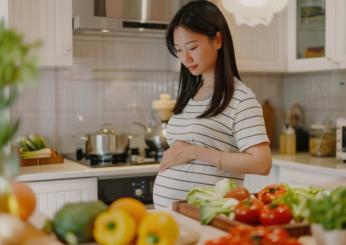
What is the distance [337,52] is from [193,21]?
161 cm

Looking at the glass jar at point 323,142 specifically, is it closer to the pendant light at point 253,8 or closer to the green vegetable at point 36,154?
the pendant light at point 253,8

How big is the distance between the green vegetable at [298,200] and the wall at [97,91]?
83.2 inches

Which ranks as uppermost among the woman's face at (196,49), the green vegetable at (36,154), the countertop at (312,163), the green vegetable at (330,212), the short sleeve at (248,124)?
the woman's face at (196,49)

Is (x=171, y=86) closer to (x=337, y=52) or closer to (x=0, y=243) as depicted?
(x=337, y=52)

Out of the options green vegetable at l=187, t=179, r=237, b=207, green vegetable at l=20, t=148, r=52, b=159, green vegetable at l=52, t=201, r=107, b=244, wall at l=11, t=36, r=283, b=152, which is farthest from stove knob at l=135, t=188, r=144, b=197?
green vegetable at l=52, t=201, r=107, b=244

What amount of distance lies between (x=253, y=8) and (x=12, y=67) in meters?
1.51

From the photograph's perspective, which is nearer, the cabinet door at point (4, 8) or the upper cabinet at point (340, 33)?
the cabinet door at point (4, 8)

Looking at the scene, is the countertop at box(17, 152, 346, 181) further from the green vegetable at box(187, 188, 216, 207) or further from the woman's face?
the green vegetable at box(187, 188, 216, 207)

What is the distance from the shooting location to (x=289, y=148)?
3.75 meters

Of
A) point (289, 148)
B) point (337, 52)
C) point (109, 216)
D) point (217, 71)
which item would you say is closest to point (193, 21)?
point (217, 71)

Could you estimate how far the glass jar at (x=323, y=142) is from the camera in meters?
3.55

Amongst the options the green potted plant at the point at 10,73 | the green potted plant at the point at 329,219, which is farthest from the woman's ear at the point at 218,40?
the green potted plant at the point at 10,73

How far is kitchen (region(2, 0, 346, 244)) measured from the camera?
3.04 meters

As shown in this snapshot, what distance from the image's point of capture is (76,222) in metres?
1.22
